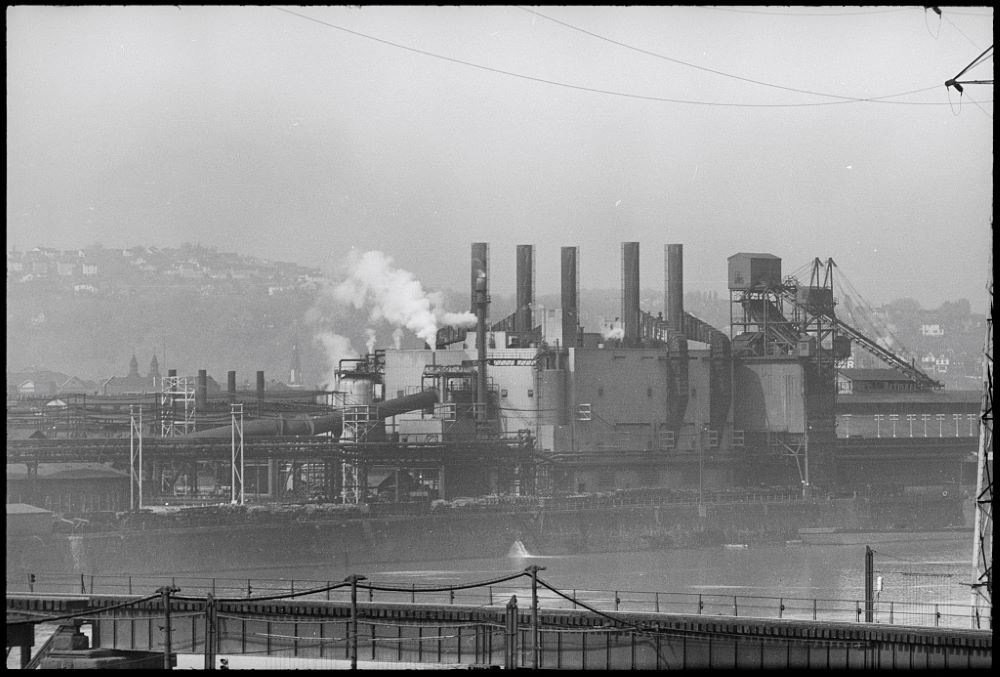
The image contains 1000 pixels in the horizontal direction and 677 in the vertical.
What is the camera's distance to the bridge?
57.2 feet

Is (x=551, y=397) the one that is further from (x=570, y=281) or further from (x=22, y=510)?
(x=22, y=510)

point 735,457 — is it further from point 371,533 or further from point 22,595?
point 22,595

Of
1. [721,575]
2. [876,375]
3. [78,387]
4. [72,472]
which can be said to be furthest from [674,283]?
[78,387]

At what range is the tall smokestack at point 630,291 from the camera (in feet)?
166

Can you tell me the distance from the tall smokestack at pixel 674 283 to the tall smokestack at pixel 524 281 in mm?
4596

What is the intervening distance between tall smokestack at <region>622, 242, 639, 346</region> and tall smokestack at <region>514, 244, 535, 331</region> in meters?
3.17

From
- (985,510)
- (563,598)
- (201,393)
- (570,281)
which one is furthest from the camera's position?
(570,281)

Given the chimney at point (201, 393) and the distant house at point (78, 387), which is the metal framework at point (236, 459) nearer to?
the chimney at point (201, 393)

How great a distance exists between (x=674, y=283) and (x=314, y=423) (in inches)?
546

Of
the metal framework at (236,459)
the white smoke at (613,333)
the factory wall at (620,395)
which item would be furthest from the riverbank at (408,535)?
the white smoke at (613,333)

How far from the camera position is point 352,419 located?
4484cm

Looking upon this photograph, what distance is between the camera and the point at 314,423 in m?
44.8

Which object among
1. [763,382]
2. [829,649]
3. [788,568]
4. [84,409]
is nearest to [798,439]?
[763,382]

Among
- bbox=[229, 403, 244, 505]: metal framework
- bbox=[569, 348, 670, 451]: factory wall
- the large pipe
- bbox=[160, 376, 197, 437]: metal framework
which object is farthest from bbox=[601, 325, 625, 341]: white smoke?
bbox=[229, 403, 244, 505]: metal framework
